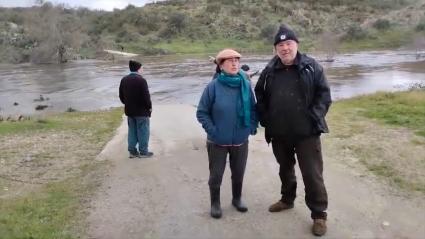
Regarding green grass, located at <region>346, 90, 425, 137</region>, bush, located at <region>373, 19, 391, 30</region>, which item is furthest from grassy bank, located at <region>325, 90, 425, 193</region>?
bush, located at <region>373, 19, 391, 30</region>

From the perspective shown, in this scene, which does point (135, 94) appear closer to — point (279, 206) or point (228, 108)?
point (228, 108)

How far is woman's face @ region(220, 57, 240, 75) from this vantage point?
5344 millimetres

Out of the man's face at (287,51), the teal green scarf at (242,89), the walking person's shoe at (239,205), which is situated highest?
the man's face at (287,51)

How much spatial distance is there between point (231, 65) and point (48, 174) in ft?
13.9

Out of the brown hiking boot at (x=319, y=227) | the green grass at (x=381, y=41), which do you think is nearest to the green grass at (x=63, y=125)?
the brown hiking boot at (x=319, y=227)

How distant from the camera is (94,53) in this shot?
59.6 m

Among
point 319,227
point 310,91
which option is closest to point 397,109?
point 319,227

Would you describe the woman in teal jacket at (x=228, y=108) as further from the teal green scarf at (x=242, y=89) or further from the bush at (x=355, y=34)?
the bush at (x=355, y=34)

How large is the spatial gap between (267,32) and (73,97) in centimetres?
4518

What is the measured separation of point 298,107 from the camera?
16.4 feet

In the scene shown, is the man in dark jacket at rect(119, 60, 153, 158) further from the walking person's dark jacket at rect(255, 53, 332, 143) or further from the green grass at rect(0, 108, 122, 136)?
Answer: the walking person's dark jacket at rect(255, 53, 332, 143)

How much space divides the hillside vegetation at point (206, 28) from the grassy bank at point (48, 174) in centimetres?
4167

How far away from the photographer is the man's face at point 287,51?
496 cm

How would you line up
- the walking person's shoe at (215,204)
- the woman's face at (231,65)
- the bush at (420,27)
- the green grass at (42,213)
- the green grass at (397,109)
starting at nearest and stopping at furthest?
the woman's face at (231,65)
the green grass at (42,213)
the walking person's shoe at (215,204)
the green grass at (397,109)
the bush at (420,27)
